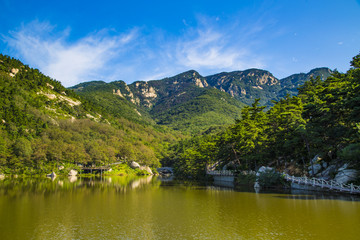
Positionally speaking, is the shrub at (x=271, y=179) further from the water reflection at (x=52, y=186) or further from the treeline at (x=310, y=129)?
the water reflection at (x=52, y=186)

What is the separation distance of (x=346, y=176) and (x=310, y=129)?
7106mm

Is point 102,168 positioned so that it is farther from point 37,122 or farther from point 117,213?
point 117,213

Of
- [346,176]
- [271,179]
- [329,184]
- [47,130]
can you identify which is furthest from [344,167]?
[47,130]

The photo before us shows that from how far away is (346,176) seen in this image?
2770 centimetres

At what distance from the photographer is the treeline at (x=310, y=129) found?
2717cm

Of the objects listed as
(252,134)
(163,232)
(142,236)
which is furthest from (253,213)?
(252,134)

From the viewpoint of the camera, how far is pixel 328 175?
32.1 m

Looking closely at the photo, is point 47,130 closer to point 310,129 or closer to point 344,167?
point 310,129

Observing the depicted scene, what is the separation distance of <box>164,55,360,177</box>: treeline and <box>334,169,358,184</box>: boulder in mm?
836

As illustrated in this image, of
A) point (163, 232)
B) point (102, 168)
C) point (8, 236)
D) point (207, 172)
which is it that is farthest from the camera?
point (102, 168)

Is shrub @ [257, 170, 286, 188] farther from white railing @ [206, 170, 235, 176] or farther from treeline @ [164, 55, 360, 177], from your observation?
white railing @ [206, 170, 235, 176]

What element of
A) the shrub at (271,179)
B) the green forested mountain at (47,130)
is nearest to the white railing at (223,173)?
the shrub at (271,179)

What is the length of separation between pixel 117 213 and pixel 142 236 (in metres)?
7.28

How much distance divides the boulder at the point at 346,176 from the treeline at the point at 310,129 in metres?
0.84
